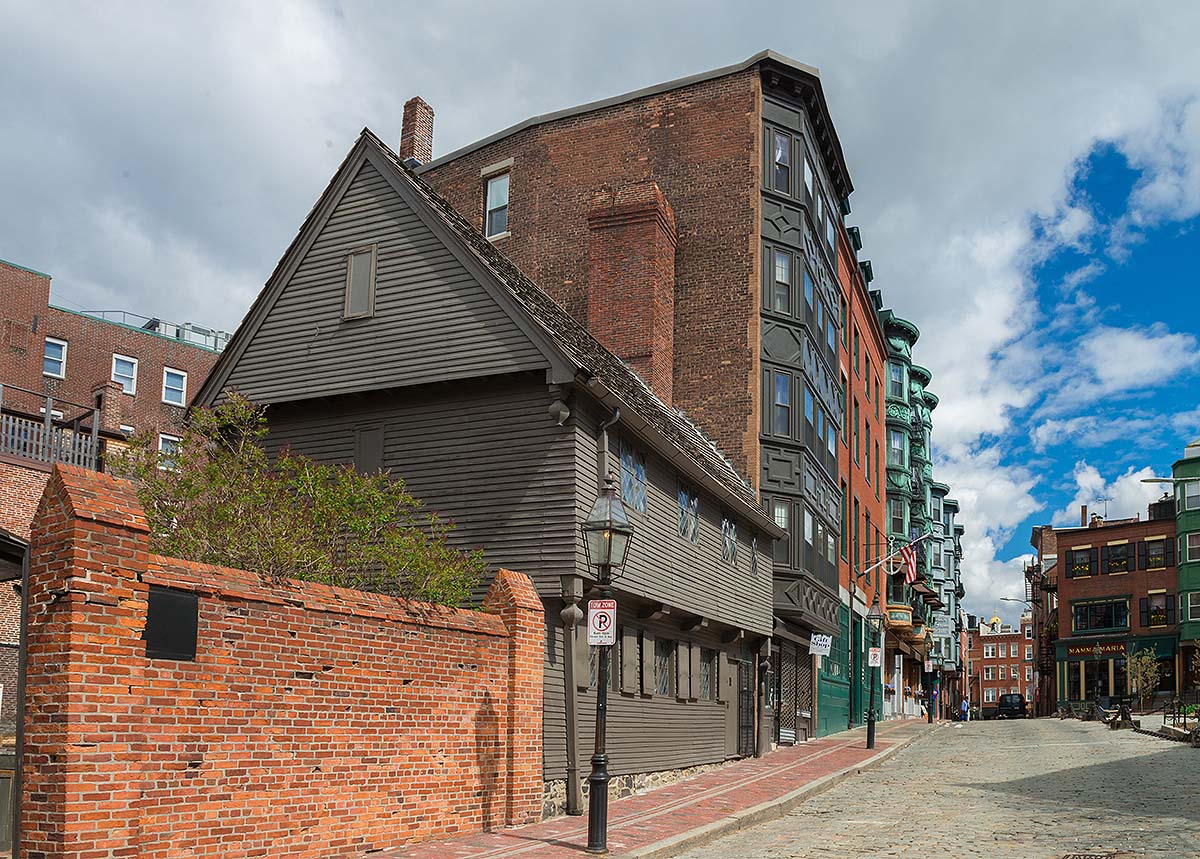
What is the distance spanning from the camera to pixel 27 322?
4897 centimetres

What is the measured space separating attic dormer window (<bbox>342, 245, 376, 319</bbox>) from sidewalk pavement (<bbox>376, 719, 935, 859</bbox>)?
820 cm

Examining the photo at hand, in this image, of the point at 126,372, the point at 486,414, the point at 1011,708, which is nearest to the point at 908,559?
the point at 486,414

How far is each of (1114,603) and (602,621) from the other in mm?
74698

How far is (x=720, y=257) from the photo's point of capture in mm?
30469

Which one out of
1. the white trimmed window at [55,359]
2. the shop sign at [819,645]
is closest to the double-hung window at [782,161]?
the shop sign at [819,645]

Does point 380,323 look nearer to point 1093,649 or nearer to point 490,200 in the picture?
point 490,200

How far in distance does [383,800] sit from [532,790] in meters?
3.14

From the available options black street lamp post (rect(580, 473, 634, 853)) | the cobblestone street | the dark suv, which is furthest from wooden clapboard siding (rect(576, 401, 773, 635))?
the dark suv

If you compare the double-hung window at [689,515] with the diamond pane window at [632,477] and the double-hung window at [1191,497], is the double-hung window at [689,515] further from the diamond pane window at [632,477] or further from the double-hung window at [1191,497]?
the double-hung window at [1191,497]

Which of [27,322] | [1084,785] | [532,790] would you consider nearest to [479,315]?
[532,790]

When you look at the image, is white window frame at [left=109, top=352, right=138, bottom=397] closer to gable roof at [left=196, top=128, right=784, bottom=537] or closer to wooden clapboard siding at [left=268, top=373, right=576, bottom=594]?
gable roof at [left=196, top=128, right=784, bottom=537]

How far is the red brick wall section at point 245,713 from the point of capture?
9180mm

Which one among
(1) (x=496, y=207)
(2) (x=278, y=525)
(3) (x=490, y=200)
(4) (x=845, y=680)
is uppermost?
(3) (x=490, y=200)

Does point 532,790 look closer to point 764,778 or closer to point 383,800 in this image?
point 383,800
